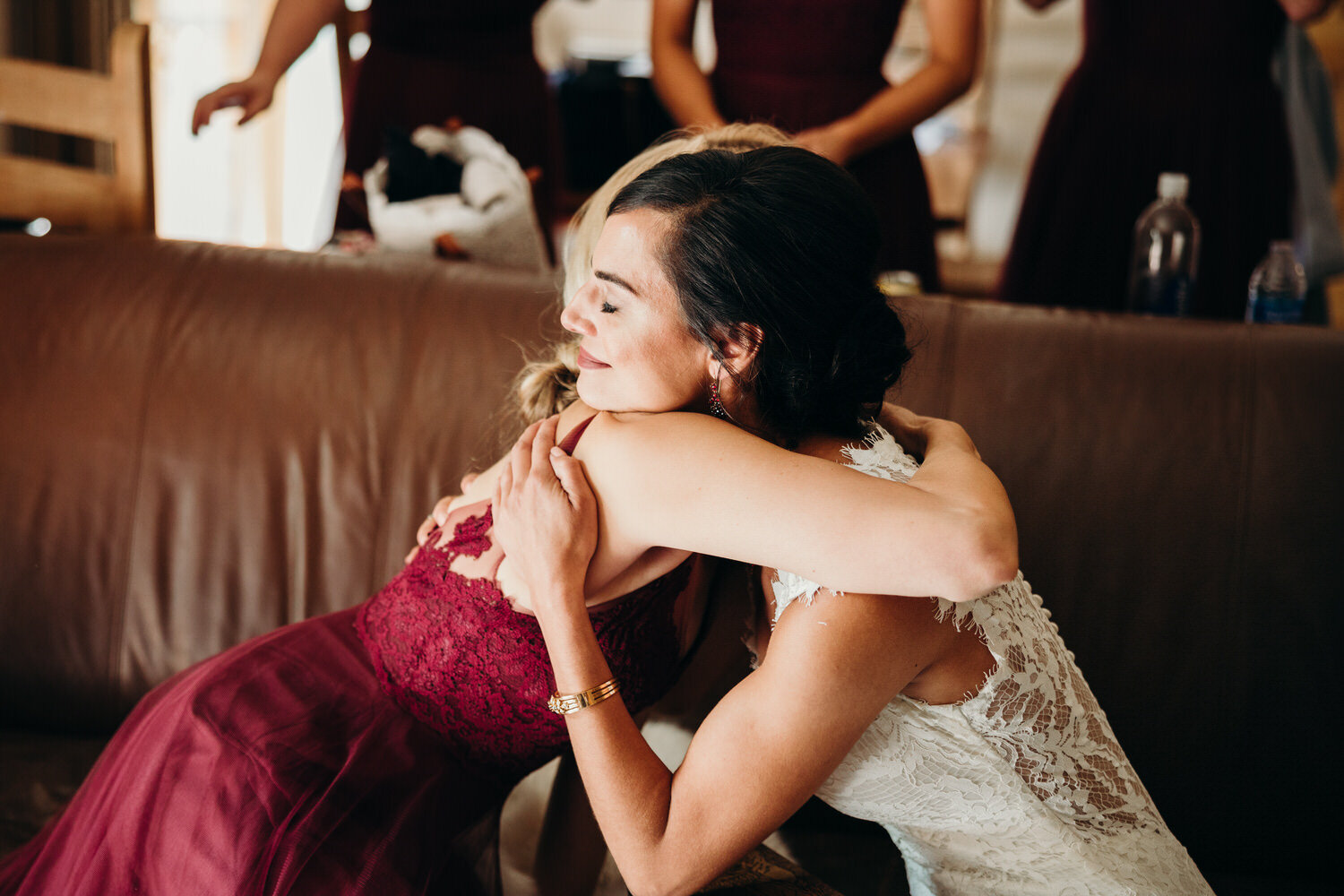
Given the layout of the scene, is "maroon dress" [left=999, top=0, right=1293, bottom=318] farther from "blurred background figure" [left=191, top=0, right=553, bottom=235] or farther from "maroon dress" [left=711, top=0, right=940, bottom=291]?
"blurred background figure" [left=191, top=0, right=553, bottom=235]

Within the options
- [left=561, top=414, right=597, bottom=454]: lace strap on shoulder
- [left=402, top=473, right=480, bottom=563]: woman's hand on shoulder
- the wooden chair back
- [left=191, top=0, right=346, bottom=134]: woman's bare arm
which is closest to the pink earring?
[left=561, top=414, right=597, bottom=454]: lace strap on shoulder

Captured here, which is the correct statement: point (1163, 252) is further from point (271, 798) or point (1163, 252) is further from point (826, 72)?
point (271, 798)

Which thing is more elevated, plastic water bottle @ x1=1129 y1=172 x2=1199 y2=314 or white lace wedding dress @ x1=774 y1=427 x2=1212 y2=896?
plastic water bottle @ x1=1129 y1=172 x2=1199 y2=314

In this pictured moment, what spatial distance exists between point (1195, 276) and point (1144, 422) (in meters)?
0.83

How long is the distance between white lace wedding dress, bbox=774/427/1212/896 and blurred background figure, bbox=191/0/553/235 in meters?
1.44

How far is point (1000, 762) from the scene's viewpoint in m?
0.93

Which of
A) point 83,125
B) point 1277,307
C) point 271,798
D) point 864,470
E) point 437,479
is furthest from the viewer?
point 83,125

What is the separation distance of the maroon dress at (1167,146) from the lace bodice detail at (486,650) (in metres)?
1.46

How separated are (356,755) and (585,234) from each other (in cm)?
64

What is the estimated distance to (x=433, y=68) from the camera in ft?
6.89

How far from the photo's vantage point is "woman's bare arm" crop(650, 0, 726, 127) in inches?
76.9

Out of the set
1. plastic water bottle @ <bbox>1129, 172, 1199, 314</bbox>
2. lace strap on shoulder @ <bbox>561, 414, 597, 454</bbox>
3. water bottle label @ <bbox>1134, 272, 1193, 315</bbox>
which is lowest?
lace strap on shoulder @ <bbox>561, 414, 597, 454</bbox>

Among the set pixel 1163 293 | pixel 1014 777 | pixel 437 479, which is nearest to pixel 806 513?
pixel 1014 777

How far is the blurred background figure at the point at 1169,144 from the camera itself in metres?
2.03
